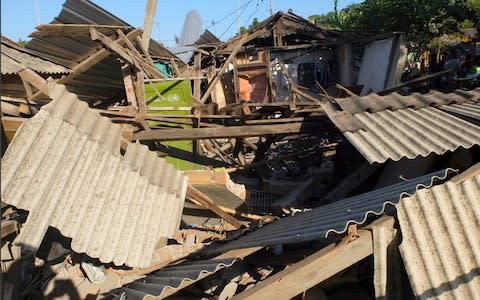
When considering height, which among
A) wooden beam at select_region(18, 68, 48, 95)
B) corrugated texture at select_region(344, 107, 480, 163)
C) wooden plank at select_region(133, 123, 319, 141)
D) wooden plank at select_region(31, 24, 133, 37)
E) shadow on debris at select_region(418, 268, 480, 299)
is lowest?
shadow on debris at select_region(418, 268, 480, 299)

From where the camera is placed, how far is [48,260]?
11.3 ft

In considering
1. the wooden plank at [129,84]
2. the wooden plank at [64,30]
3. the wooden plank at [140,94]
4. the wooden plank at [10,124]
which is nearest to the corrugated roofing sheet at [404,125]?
the wooden plank at [140,94]

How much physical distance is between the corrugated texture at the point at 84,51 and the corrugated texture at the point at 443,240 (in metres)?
4.08

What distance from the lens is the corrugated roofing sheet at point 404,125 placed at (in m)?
3.59

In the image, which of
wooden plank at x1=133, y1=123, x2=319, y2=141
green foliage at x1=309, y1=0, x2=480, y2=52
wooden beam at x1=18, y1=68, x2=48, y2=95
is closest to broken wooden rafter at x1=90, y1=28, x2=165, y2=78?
wooden plank at x1=133, y1=123, x2=319, y2=141

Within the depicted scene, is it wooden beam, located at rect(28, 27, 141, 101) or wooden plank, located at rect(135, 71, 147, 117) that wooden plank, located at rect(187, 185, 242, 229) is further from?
wooden beam, located at rect(28, 27, 141, 101)

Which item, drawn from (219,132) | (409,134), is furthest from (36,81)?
(409,134)

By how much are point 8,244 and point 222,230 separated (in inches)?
102

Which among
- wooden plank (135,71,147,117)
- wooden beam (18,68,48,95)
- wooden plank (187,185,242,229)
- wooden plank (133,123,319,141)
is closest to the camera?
wooden beam (18,68,48,95)

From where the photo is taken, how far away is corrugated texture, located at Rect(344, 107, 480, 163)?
3.55m

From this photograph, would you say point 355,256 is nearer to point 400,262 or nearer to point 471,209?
point 400,262

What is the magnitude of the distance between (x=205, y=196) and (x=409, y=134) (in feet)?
7.21

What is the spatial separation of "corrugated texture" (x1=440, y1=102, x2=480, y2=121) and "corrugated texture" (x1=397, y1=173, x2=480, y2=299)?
177 cm

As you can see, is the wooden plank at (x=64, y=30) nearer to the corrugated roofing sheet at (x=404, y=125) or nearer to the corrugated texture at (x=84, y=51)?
the corrugated texture at (x=84, y=51)
